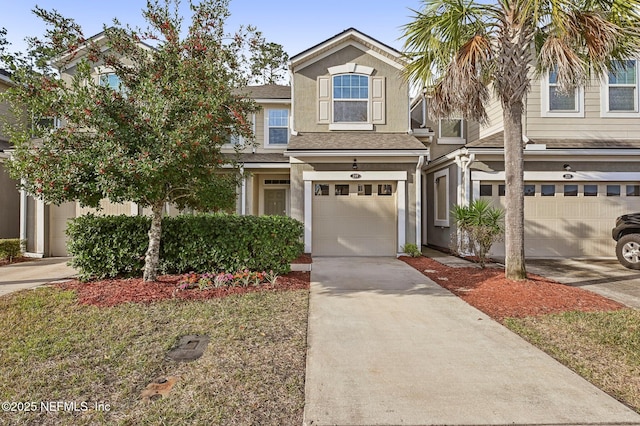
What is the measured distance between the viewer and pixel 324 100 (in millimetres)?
11203

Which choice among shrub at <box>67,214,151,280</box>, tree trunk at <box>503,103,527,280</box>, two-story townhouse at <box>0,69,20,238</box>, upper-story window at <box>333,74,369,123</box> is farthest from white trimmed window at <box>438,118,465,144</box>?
two-story townhouse at <box>0,69,20,238</box>

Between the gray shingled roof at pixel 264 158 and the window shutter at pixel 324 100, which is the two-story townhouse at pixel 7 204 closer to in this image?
the gray shingled roof at pixel 264 158

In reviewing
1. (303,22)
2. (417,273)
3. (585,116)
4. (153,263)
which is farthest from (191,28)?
(585,116)

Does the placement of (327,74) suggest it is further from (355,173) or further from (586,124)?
(586,124)

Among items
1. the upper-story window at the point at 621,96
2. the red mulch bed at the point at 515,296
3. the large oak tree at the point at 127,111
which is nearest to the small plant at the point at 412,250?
the red mulch bed at the point at 515,296

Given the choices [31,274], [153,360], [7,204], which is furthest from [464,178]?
[7,204]

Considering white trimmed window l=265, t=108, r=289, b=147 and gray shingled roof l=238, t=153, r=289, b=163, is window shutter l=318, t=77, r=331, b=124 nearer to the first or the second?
gray shingled roof l=238, t=153, r=289, b=163

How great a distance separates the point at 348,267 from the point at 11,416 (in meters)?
6.92

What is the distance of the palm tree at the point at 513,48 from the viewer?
5828 mm

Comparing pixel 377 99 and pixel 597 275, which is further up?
pixel 377 99

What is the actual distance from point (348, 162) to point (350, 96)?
2344mm

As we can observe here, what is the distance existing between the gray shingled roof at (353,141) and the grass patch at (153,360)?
5.91 m

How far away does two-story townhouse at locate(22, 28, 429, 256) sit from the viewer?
10.6 meters

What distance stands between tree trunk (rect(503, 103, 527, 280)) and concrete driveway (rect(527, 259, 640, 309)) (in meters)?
1.51
